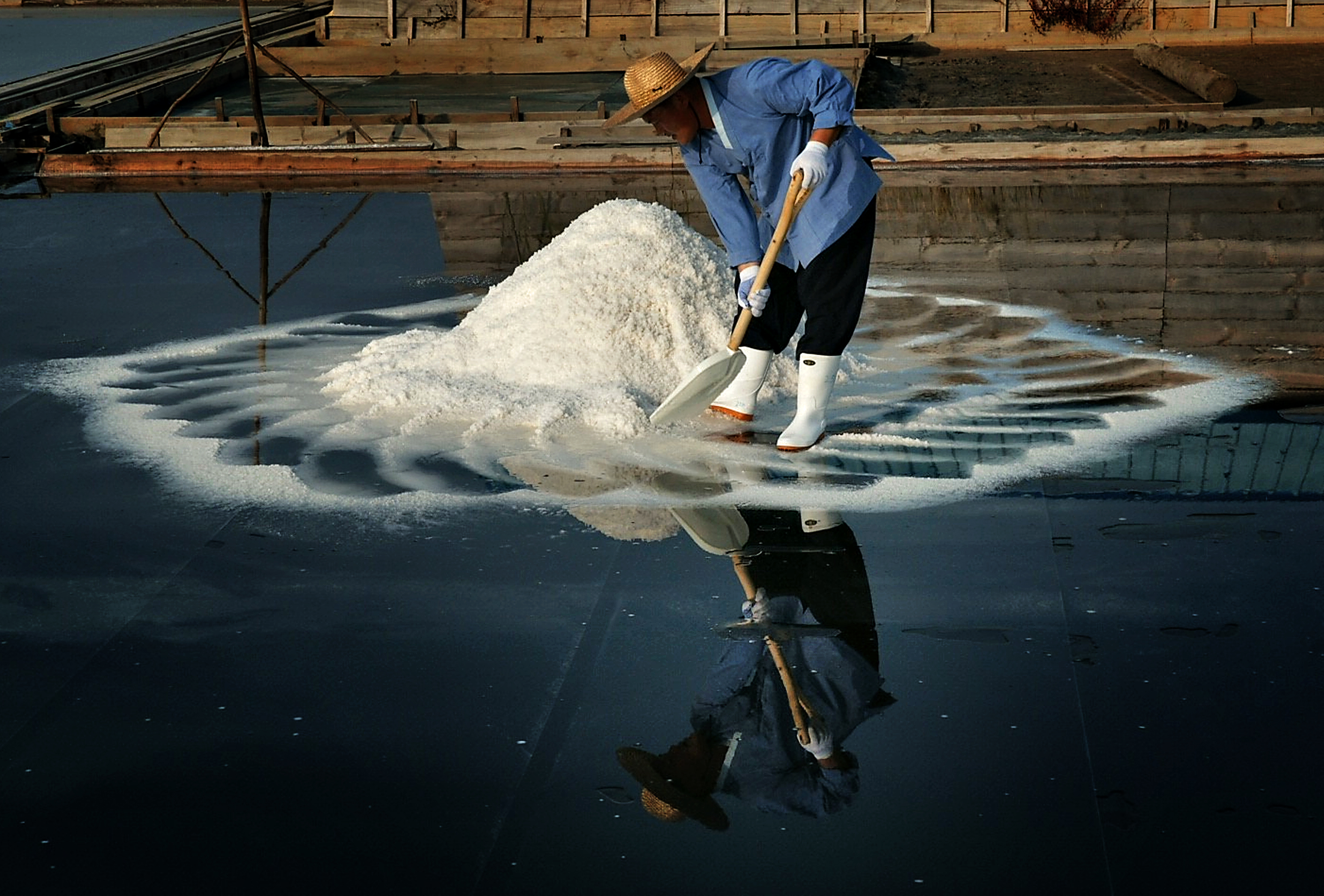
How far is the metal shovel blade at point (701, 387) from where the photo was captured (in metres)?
4.41

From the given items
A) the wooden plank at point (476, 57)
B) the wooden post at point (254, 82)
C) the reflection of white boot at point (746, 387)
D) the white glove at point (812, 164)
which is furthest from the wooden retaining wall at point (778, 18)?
the white glove at point (812, 164)

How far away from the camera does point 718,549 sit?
370 cm

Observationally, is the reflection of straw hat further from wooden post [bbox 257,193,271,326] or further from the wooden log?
the wooden log

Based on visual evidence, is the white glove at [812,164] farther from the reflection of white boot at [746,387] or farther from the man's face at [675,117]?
the reflection of white boot at [746,387]

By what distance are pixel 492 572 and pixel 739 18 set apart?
1225 cm

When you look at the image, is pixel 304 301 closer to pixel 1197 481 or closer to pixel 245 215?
pixel 245 215

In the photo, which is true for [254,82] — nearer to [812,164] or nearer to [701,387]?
[701,387]

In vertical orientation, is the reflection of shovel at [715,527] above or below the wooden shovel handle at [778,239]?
below

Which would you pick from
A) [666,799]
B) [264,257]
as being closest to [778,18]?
[264,257]

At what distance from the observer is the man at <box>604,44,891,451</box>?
4074mm

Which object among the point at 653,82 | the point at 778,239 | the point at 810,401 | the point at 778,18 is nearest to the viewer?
the point at 653,82

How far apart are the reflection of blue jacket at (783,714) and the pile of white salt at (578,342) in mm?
1583

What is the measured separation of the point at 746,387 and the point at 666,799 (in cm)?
225

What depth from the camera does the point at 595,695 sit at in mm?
2938
